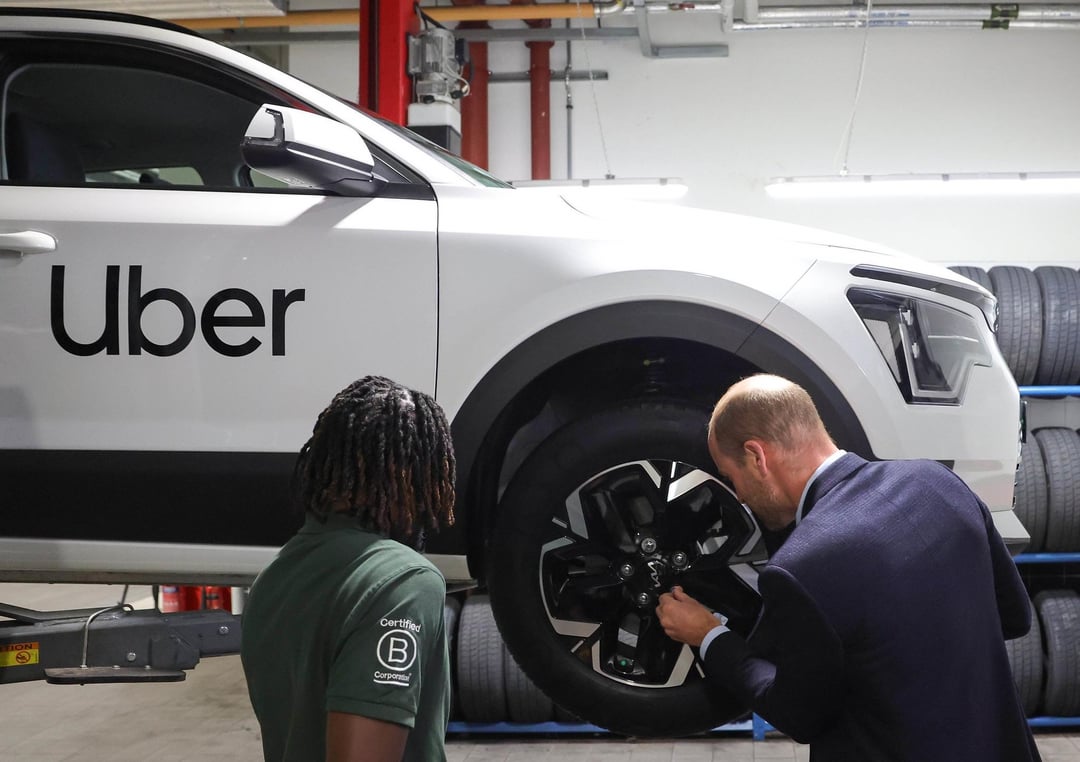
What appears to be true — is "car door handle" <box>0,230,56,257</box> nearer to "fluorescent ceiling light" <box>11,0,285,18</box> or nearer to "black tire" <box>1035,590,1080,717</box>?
"fluorescent ceiling light" <box>11,0,285,18</box>

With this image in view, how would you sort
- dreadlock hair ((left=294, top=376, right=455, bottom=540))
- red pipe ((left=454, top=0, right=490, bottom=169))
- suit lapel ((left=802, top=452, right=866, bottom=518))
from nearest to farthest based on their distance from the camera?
dreadlock hair ((left=294, top=376, right=455, bottom=540)), suit lapel ((left=802, top=452, right=866, bottom=518)), red pipe ((left=454, top=0, right=490, bottom=169))

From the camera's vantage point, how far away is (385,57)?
5301 mm

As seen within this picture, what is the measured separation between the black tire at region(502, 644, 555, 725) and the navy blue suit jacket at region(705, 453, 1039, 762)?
3613 mm

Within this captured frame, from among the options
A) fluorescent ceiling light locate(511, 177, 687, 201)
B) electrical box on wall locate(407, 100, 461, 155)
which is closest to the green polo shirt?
electrical box on wall locate(407, 100, 461, 155)

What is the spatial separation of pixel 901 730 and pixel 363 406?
0.93 m

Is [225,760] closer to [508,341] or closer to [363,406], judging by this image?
[508,341]

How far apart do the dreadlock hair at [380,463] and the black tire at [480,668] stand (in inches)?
149

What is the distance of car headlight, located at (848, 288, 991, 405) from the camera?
82.6 inches

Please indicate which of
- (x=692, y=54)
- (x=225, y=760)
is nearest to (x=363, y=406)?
(x=225, y=760)

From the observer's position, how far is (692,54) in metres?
8.21

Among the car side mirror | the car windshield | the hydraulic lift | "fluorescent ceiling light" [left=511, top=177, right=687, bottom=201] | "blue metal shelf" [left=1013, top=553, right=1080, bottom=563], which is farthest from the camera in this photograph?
"fluorescent ceiling light" [left=511, top=177, right=687, bottom=201]

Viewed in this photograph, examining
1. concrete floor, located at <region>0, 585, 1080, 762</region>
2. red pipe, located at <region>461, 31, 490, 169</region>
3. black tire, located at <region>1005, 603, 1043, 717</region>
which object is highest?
red pipe, located at <region>461, 31, 490, 169</region>

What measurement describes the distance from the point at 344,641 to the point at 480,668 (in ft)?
13.3

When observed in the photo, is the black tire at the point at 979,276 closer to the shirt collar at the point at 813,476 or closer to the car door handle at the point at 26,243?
the shirt collar at the point at 813,476
